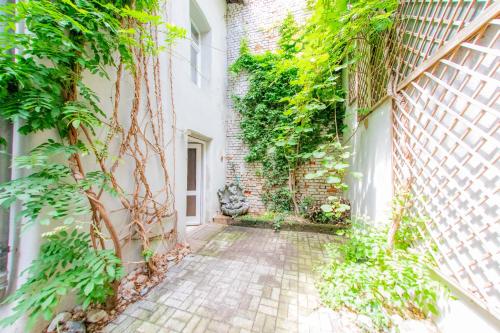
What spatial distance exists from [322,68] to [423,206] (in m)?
2.53

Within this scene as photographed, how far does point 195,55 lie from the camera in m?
4.10

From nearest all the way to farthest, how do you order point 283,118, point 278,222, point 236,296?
1. point 236,296
2. point 278,222
3. point 283,118

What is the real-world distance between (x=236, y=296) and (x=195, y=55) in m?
4.77

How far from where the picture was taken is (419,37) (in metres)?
1.74

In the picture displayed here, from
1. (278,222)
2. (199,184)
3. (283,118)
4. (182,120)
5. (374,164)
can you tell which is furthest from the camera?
(283,118)

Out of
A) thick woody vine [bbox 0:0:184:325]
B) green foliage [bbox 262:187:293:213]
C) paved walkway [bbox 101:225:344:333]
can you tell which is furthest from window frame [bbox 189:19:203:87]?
paved walkway [bbox 101:225:344:333]

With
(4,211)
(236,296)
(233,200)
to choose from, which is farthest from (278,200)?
(4,211)

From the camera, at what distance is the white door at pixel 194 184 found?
410 cm

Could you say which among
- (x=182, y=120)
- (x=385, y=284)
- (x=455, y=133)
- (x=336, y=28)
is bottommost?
(x=385, y=284)

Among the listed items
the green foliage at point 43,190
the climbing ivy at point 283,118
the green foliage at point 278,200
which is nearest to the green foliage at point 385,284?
the climbing ivy at point 283,118

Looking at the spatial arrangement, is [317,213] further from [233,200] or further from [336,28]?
[336,28]

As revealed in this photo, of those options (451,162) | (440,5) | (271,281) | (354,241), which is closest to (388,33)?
(440,5)

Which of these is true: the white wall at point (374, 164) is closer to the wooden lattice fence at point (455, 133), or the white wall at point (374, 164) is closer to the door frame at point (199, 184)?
the wooden lattice fence at point (455, 133)

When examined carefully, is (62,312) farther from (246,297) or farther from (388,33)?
(388,33)
